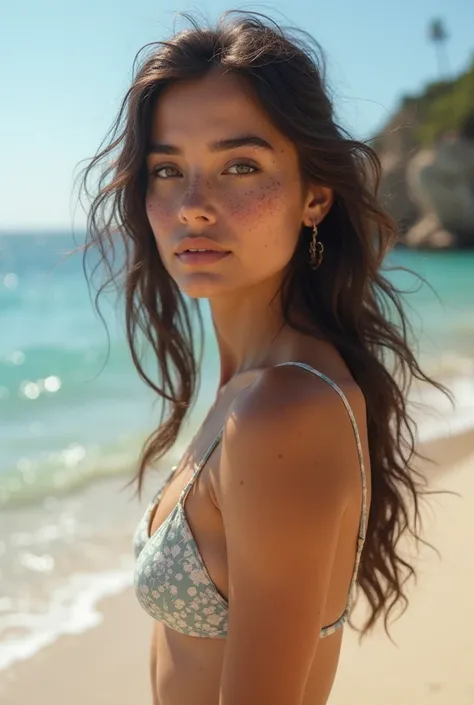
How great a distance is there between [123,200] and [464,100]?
52.5 meters

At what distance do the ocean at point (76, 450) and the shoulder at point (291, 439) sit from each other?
1318mm

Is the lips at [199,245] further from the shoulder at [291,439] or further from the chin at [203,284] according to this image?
the shoulder at [291,439]

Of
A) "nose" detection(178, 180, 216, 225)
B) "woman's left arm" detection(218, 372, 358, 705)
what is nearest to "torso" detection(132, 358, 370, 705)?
"woman's left arm" detection(218, 372, 358, 705)

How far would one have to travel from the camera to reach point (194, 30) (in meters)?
2.07

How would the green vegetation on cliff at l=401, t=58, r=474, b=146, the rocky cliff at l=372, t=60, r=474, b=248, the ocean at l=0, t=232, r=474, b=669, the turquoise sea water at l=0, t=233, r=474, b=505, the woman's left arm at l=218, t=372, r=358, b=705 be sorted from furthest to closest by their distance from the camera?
the green vegetation on cliff at l=401, t=58, r=474, b=146, the rocky cliff at l=372, t=60, r=474, b=248, the turquoise sea water at l=0, t=233, r=474, b=505, the ocean at l=0, t=232, r=474, b=669, the woman's left arm at l=218, t=372, r=358, b=705

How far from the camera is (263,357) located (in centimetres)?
195

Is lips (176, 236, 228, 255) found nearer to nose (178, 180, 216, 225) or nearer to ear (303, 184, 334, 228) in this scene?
nose (178, 180, 216, 225)

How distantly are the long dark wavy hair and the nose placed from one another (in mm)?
231

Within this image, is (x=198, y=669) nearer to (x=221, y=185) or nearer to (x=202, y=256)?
(x=202, y=256)

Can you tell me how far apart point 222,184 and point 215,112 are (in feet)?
0.53

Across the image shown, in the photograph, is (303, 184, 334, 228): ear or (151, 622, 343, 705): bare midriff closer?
(151, 622, 343, 705): bare midriff

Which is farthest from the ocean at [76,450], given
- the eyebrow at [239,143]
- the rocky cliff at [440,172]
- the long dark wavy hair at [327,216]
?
the rocky cliff at [440,172]

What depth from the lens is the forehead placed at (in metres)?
1.84

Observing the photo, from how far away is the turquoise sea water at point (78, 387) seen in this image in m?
7.69
